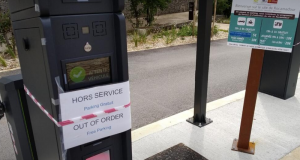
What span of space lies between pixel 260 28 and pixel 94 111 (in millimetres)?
2015

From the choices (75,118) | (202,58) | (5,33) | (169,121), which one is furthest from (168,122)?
(5,33)

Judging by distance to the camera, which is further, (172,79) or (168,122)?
(172,79)

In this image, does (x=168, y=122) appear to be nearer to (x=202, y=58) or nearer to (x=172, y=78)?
(x=202, y=58)

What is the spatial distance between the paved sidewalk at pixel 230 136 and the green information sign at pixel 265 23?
127 cm

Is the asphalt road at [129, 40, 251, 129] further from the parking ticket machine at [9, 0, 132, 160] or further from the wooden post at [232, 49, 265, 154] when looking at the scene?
the parking ticket machine at [9, 0, 132, 160]

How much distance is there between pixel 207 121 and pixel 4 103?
104 inches

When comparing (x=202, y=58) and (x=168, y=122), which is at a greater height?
(x=202, y=58)

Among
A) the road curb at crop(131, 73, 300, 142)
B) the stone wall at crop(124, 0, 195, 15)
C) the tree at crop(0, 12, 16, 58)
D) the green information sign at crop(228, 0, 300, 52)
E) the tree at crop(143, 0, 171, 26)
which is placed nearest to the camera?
the green information sign at crop(228, 0, 300, 52)

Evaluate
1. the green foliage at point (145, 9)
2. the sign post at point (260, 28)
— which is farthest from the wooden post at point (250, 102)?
the green foliage at point (145, 9)

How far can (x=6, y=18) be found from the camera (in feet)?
25.8

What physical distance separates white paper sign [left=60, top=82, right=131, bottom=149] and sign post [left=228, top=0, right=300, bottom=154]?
1.64 m

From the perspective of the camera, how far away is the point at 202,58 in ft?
10.7

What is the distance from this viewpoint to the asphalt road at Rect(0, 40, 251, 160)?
4262mm

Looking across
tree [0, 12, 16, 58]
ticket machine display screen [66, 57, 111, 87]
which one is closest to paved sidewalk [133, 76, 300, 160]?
ticket machine display screen [66, 57, 111, 87]
